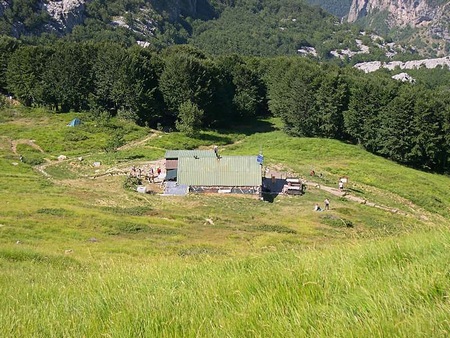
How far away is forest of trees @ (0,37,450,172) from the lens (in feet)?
261

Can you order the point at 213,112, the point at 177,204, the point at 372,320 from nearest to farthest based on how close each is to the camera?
the point at 372,320
the point at 177,204
the point at 213,112

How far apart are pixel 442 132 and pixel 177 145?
49.4 m

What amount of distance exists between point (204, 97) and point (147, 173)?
3971 centimetres

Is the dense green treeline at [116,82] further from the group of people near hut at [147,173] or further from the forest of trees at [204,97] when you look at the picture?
the group of people near hut at [147,173]

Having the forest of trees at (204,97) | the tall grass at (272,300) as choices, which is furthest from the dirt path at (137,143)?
the tall grass at (272,300)

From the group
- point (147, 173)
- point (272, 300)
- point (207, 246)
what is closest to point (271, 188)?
point (147, 173)

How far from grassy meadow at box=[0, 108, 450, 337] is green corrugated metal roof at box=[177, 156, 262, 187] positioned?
3494mm

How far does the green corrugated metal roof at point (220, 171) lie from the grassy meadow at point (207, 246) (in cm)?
349

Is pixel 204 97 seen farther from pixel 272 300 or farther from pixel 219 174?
pixel 272 300

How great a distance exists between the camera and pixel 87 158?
6606 cm

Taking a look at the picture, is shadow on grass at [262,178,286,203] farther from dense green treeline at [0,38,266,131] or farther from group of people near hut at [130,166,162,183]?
dense green treeline at [0,38,266,131]

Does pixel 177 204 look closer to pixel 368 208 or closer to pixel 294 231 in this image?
pixel 294 231

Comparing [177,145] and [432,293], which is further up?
[432,293]

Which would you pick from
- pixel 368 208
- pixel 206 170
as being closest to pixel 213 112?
pixel 206 170
